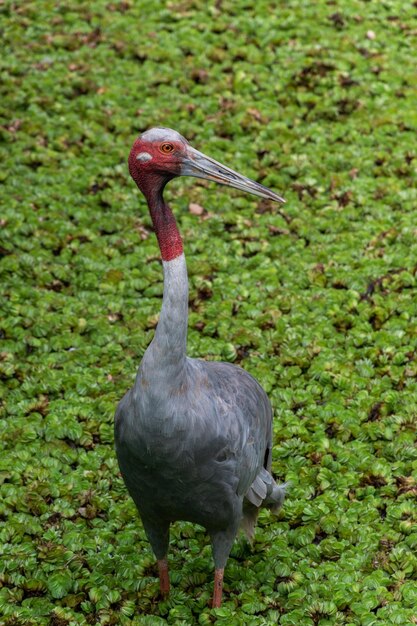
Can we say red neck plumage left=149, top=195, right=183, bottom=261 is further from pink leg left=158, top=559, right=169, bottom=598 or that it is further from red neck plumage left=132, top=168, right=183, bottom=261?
pink leg left=158, top=559, right=169, bottom=598

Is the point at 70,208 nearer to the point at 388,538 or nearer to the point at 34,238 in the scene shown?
the point at 34,238

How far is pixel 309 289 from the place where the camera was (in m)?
8.23

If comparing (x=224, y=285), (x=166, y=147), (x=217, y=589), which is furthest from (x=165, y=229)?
(x=224, y=285)

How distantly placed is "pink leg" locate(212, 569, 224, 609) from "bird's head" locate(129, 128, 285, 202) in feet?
7.07

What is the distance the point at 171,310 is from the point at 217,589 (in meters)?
1.82

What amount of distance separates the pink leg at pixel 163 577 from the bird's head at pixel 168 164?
217 centimetres

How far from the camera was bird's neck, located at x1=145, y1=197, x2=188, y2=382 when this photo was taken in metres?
4.58

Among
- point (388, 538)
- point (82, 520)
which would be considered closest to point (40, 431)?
point (82, 520)

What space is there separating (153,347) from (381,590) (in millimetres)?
2131

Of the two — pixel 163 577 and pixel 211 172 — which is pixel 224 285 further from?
pixel 211 172

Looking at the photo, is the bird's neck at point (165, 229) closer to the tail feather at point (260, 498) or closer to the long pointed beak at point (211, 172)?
the long pointed beak at point (211, 172)

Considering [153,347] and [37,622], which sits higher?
[153,347]

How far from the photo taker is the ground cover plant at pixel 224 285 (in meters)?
5.79

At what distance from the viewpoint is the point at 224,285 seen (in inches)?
323
